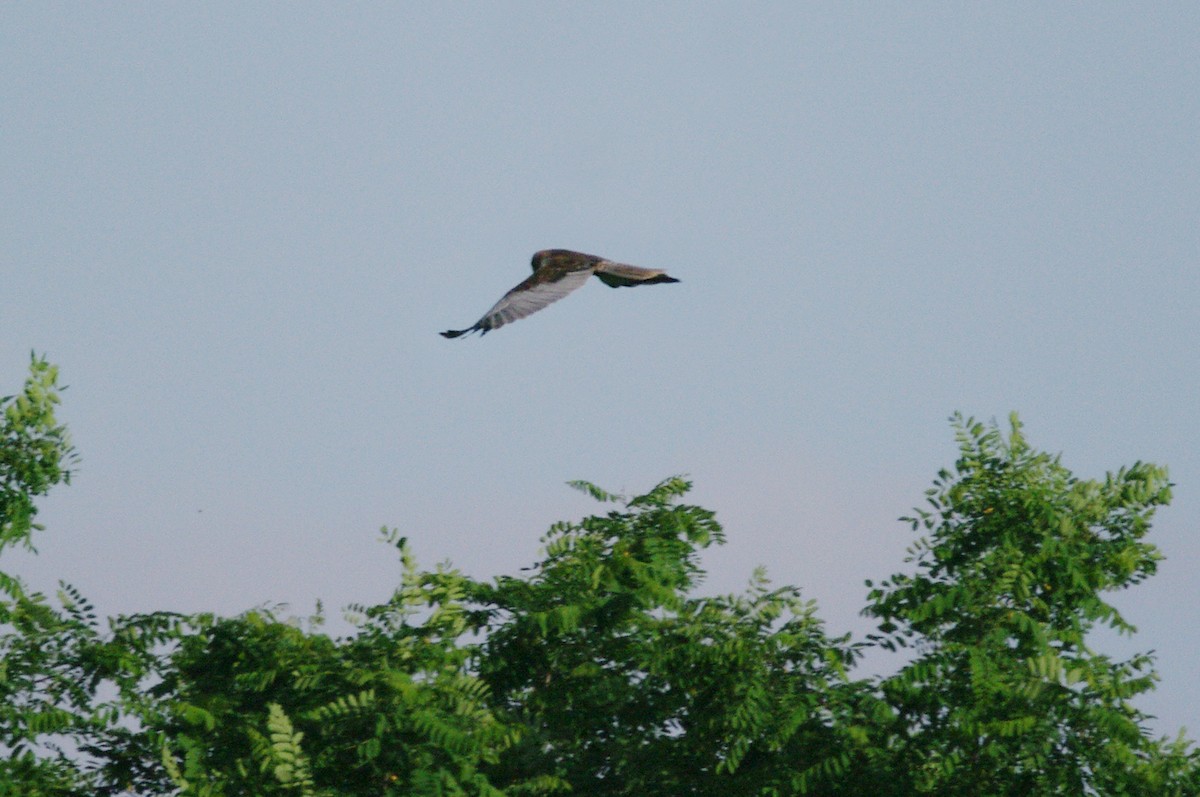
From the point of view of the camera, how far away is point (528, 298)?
44.0 ft

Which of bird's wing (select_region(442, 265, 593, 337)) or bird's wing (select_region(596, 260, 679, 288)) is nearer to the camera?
bird's wing (select_region(442, 265, 593, 337))

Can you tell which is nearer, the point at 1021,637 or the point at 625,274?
the point at 1021,637

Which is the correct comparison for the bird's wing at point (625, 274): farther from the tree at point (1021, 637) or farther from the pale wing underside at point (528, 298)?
the tree at point (1021, 637)

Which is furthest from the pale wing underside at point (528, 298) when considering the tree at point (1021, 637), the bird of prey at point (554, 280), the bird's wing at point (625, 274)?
the tree at point (1021, 637)

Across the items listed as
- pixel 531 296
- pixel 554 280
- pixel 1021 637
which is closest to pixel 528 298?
pixel 531 296

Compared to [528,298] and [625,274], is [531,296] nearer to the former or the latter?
[528,298]

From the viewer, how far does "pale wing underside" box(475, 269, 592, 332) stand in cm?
1291

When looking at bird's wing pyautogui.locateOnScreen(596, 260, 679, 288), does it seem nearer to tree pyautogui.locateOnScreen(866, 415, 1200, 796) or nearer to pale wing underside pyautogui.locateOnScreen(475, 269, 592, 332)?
pale wing underside pyautogui.locateOnScreen(475, 269, 592, 332)

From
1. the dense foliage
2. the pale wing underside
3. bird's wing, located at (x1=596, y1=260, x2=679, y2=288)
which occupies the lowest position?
the dense foliage

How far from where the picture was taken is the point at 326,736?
10992mm

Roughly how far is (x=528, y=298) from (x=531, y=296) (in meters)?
0.05

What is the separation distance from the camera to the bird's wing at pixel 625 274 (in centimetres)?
1485

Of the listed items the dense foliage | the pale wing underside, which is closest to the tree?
the dense foliage

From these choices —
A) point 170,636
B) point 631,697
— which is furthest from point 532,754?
point 170,636
